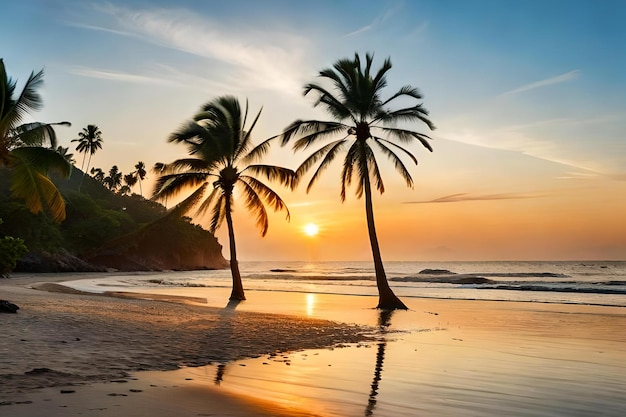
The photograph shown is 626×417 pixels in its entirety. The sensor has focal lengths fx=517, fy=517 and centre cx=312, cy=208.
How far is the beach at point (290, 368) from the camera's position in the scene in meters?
5.58

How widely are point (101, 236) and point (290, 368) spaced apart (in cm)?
9119

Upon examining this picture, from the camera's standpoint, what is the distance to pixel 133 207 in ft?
407

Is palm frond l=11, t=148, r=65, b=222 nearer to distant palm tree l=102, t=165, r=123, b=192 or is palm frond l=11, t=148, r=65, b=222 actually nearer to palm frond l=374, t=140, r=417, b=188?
palm frond l=374, t=140, r=417, b=188

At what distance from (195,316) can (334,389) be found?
976 cm

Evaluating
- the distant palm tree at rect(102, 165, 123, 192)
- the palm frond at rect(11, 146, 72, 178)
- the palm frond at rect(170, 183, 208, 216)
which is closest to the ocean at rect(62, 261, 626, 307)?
the palm frond at rect(170, 183, 208, 216)

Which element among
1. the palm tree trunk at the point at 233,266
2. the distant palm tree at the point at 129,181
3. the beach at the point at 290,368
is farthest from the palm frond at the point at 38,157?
the distant palm tree at the point at 129,181

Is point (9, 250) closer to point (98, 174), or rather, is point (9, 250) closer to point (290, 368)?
point (290, 368)

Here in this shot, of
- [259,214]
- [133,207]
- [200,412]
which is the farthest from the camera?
[133,207]

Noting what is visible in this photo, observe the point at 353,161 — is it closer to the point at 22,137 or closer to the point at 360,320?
the point at 360,320

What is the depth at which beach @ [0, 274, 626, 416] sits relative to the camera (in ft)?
18.3

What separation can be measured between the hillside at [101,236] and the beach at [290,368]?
14725mm

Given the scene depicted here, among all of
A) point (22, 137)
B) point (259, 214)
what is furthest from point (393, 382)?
point (259, 214)

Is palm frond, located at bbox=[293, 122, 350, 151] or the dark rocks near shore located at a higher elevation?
palm frond, located at bbox=[293, 122, 350, 151]

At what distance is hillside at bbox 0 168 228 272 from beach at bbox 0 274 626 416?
14725 millimetres
